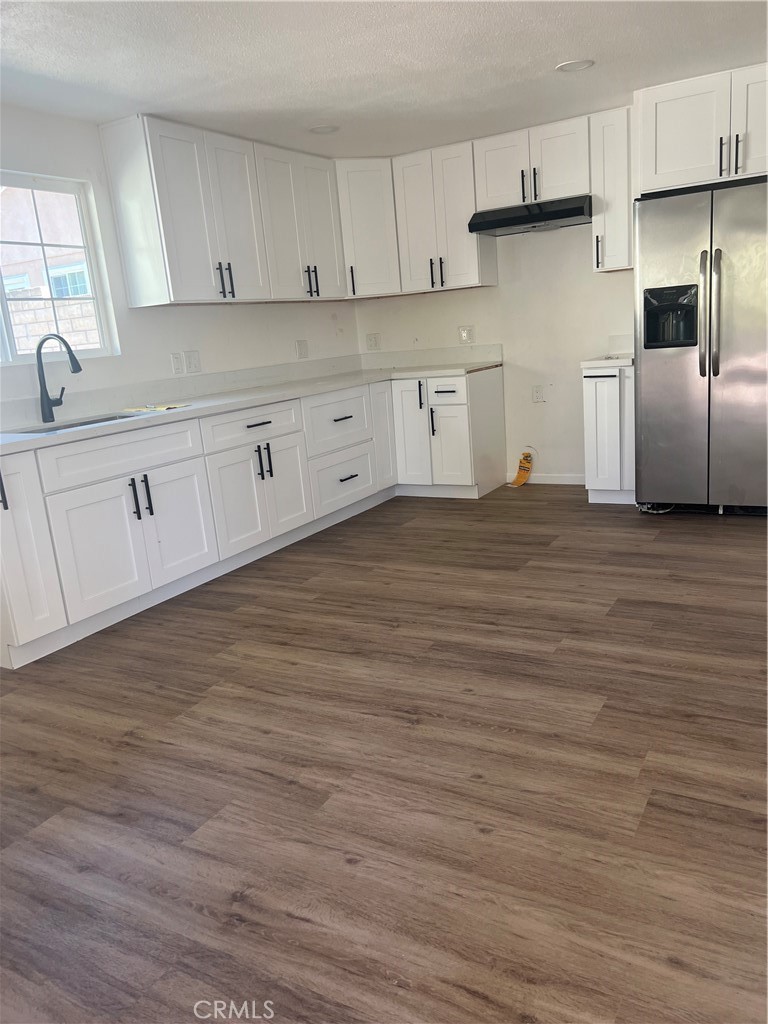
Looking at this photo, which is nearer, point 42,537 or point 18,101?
point 42,537

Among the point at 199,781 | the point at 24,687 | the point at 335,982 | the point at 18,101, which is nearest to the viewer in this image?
the point at 335,982

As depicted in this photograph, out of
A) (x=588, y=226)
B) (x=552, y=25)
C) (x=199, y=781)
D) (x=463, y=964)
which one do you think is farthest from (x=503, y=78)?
(x=463, y=964)

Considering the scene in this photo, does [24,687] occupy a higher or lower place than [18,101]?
lower

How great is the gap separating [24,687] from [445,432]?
306 cm

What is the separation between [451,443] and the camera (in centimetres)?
507

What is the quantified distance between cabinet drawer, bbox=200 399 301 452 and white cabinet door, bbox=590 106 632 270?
82.0 inches

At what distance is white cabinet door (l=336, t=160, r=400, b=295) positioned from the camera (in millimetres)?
5078

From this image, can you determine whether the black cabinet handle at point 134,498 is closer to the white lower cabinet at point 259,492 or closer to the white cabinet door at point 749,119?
the white lower cabinet at point 259,492

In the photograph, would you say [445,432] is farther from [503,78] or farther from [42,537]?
[42,537]

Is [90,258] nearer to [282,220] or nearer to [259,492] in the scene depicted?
[282,220]

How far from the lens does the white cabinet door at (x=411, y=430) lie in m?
5.11

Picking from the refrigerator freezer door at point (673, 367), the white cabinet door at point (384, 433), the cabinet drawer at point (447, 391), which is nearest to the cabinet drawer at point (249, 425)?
the white cabinet door at point (384, 433)

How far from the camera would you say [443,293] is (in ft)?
18.1

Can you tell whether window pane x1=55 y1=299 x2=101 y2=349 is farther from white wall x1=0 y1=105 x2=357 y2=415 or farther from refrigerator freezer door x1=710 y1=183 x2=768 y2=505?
refrigerator freezer door x1=710 y1=183 x2=768 y2=505
